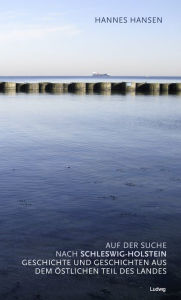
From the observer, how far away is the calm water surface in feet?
27.6

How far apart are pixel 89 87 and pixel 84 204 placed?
290 ft

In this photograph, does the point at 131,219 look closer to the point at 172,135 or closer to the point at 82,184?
the point at 82,184

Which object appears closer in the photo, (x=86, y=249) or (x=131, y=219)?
(x=86, y=249)

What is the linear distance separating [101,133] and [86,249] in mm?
21616

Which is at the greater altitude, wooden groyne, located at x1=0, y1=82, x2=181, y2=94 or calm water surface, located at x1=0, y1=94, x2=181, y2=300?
wooden groyne, located at x1=0, y1=82, x2=181, y2=94

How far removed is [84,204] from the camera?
1323cm

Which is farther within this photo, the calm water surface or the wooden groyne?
the wooden groyne

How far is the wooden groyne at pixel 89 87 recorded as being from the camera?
9569 centimetres

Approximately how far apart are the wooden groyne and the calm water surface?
69.7 meters

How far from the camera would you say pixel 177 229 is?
11.2 metres

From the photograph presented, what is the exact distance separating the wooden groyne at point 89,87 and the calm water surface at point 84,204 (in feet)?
229

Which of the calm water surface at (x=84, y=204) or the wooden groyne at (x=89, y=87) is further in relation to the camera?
the wooden groyne at (x=89, y=87)

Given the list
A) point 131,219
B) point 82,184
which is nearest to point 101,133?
point 82,184

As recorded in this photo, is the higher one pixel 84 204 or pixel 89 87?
pixel 89 87
